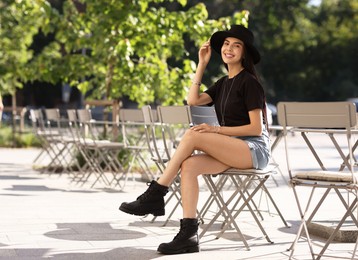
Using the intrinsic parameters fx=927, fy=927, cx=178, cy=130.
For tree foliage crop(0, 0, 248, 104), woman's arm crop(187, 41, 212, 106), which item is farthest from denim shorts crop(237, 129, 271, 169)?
A: tree foliage crop(0, 0, 248, 104)

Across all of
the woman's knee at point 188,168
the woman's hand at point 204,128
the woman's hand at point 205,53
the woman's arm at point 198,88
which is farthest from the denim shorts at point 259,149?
the woman's hand at point 205,53

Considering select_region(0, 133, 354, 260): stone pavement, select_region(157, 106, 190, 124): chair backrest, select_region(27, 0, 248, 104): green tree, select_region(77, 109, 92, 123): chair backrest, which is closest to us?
select_region(0, 133, 354, 260): stone pavement

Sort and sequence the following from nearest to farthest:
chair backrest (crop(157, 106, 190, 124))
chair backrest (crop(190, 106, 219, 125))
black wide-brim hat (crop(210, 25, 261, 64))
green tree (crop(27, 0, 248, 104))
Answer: black wide-brim hat (crop(210, 25, 261, 64)) → chair backrest (crop(190, 106, 219, 125)) → chair backrest (crop(157, 106, 190, 124)) → green tree (crop(27, 0, 248, 104))

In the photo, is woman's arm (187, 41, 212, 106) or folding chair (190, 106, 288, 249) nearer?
folding chair (190, 106, 288, 249)

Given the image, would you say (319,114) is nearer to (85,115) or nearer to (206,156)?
(206,156)

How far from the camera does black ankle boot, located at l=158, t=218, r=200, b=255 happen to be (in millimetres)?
6613

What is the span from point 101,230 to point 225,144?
1.73 meters

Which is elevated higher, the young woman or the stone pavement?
the young woman

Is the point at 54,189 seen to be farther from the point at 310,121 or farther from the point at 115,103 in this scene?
the point at 310,121

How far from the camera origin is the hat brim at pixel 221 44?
7188mm

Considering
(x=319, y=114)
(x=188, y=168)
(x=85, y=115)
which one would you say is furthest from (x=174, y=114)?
(x=85, y=115)

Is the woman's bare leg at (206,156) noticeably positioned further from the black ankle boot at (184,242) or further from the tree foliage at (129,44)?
the tree foliage at (129,44)

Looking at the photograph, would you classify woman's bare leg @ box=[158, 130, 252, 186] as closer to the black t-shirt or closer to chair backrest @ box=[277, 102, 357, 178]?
the black t-shirt

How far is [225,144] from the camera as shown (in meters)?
6.82
